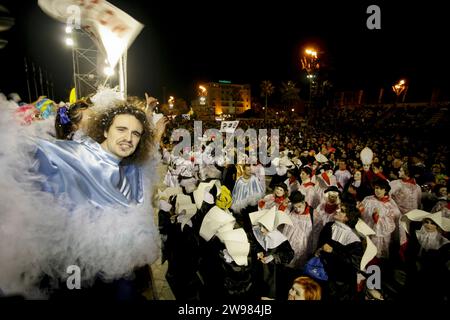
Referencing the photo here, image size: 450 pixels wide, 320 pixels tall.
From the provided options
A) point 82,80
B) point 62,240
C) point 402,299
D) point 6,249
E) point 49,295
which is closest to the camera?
point 6,249

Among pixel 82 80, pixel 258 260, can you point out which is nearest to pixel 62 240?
pixel 258 260

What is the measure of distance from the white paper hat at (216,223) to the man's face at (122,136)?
65.8 inches

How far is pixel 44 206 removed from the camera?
1827mm

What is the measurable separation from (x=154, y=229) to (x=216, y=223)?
3.81ft

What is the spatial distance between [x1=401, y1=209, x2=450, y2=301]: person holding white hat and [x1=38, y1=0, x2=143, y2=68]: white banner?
15.8 ft

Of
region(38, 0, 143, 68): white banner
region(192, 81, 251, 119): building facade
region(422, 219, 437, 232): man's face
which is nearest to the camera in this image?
region(38, 0, 143, 68): white banner

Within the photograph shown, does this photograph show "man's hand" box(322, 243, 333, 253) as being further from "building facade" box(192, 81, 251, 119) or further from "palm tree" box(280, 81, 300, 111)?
"building facade" box(192, 81, 251, 119)

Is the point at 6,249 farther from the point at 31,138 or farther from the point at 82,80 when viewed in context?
the point at 82,80

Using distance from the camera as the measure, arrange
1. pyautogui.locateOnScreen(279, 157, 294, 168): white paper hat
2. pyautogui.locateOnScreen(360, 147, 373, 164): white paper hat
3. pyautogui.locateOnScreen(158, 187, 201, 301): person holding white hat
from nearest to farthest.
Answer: pyautogui.locateOnScreen(158, 187, 201, 301): person holding white hat < pyautogui.locateOnScreen(360, 147, 373, 164): white paper hat < pyautogui.locateOnScreen(279, 157, 294, 168): white paper hat

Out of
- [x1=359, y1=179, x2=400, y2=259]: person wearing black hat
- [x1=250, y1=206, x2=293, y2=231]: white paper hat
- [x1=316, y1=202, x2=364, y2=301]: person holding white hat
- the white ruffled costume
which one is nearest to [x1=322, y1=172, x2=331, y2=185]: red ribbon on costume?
[x1=359, y1=179, x2=400, y2=259]: person wearing black hat

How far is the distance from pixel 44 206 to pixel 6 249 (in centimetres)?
32

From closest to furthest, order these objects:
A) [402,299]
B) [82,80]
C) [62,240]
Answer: [62,240], [402,299], [82,80]

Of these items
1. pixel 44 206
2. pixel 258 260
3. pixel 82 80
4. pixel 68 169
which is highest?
pixel 82 80

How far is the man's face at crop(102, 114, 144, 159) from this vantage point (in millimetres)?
2334
